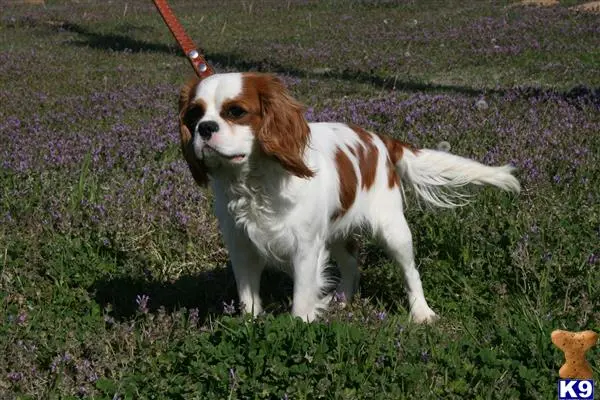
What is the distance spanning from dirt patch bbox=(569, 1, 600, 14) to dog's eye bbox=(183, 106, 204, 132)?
15.2 m

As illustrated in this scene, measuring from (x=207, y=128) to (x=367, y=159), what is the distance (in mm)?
1168

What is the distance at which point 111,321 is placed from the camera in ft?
14.3

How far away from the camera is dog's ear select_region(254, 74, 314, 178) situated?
13.0 ft

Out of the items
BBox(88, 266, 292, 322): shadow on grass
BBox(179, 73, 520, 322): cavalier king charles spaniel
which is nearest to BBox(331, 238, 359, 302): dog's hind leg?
BBox(179, 73, 520, 322): cavalier king charles spaniel

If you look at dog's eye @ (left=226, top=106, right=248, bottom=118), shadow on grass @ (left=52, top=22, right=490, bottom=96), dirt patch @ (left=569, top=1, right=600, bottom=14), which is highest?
dog's eye @ (left=226, top=106, right=248, bottom=118)

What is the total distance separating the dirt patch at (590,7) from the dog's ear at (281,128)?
1497 cm

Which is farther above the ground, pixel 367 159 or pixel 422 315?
pixel 367 159

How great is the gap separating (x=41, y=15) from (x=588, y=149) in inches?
760

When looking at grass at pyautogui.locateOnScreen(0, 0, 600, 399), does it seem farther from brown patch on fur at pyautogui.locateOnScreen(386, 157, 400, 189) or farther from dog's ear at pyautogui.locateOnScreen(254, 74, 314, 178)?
dog's ear at pyautogui.locateOnScreen(254, 74, 314, 178)

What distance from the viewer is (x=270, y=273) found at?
5.46 metres

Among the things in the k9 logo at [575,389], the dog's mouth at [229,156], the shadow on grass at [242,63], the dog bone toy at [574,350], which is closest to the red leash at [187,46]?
the dog's mouth at [229,156]

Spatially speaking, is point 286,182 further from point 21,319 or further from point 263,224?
point 21,319

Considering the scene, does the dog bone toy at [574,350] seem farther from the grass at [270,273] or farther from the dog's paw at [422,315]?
the dog's paw at [422,315]

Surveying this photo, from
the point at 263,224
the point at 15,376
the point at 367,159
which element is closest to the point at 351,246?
the point at 367,159
